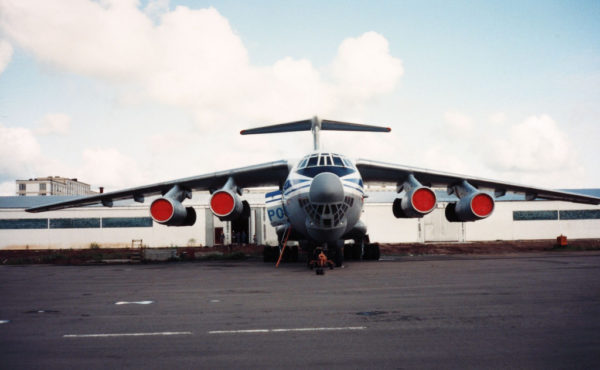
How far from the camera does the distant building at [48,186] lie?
9931cm

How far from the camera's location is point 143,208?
32.4 meters

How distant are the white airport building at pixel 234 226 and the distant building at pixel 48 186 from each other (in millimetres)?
68718

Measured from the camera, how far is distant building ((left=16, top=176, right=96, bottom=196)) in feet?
326

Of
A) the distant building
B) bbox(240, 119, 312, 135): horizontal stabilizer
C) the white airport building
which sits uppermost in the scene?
the distant building

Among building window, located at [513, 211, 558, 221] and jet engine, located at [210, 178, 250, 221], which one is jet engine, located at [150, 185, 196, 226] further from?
building window, located at [513, 211, 558, 221]

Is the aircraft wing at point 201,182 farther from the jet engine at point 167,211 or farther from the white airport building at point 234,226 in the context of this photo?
the white airport building at point 234,226

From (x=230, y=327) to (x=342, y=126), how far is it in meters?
14.2

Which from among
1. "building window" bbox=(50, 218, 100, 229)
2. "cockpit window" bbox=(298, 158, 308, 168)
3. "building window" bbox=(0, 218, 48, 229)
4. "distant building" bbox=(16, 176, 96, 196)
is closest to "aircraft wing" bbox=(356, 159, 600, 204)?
"cockpit window" bbox=(298, 158, 308, 168)

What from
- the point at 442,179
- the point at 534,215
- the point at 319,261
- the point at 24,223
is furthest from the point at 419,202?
the point at 24,223

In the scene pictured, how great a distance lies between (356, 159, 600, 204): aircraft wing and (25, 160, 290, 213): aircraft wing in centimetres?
318

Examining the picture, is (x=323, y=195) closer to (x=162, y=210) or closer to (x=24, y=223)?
(x=162, y=210)

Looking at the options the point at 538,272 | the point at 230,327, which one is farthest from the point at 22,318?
the point at 538,272

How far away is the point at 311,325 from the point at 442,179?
45.2 ft

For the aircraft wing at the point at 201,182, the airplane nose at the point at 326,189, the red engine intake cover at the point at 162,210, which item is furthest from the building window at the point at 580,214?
the red engine intake cover at the point at 162,210
